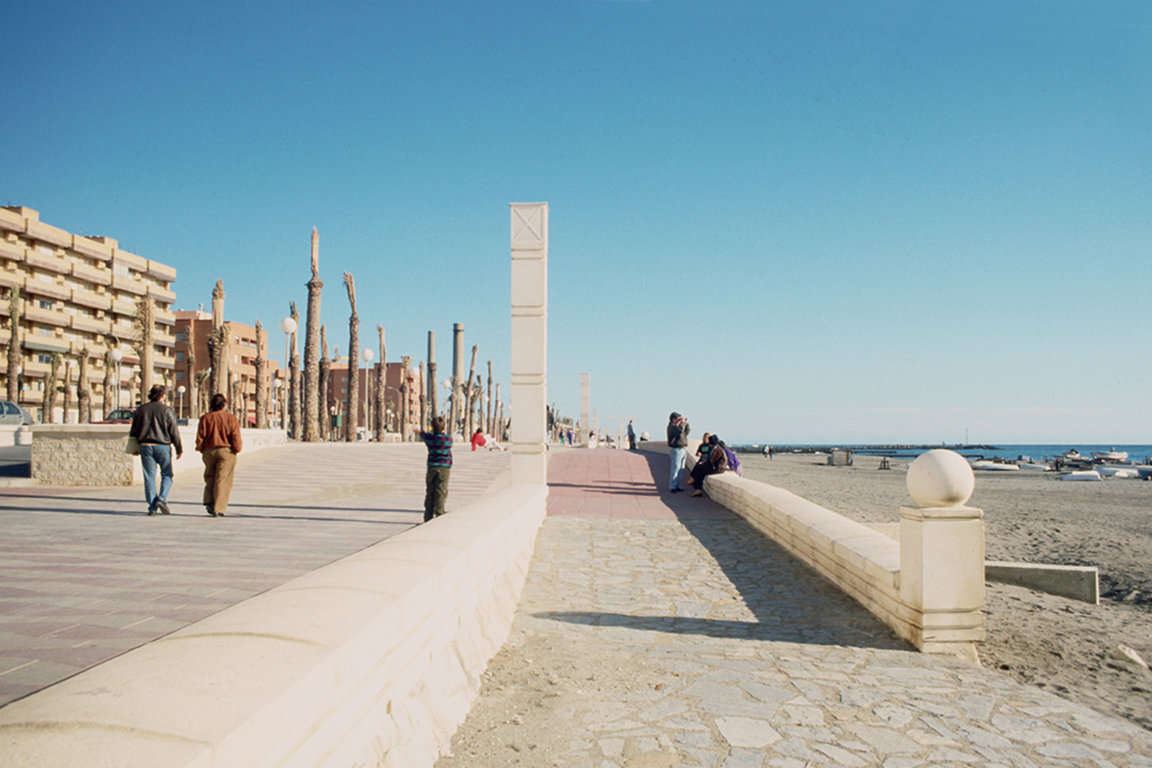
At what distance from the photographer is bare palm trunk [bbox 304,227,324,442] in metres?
29.2

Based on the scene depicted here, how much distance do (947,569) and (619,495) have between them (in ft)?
30.3

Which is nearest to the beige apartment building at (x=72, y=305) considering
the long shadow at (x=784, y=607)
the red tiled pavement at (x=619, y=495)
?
the red tiled pavement at (x=619, y=495)

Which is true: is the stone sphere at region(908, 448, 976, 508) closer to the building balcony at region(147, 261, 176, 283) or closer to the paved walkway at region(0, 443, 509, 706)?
the paved walkway at region(0, 443, 509, 706)

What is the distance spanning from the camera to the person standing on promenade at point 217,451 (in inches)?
392

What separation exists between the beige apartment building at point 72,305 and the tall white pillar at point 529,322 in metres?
52.0

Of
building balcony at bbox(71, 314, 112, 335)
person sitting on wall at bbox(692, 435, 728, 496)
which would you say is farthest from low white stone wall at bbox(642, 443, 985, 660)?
building balcony at bbox(71, 314, 112, 335)

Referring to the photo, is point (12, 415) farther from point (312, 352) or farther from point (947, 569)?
point (947, 569)

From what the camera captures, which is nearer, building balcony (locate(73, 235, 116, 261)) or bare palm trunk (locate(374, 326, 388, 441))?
bare palm trunk (locate(374, 326, 388, 441))

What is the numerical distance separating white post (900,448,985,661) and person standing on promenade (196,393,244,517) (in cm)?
839

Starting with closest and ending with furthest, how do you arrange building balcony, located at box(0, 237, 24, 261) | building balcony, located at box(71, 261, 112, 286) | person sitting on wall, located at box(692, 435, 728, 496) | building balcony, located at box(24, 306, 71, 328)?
person sitting on wall, located at box(692, 435, 728, 496)
building balcony, located at box(0, 237, 24, 261)
building balcony, located at box(24, 306, 71, 328)
building balcony, located at box(71, 261, 112, 286)

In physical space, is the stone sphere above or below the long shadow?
above

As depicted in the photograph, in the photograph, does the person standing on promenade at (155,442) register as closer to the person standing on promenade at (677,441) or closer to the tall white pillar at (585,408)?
the person standing on promenade at (677,441)

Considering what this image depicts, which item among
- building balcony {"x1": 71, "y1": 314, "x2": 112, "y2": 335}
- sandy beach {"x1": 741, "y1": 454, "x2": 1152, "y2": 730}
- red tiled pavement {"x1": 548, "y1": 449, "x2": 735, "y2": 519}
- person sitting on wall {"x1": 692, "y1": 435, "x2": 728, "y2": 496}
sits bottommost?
sandy beach {"x1": 741, "y1": 454, "x2": 1152, "y2": 730}

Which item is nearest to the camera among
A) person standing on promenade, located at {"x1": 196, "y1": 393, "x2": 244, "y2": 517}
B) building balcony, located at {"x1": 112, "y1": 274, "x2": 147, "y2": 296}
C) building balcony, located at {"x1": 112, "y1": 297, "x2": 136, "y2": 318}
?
person standing on promenade, located at {"x1": 196, "y1": 393, "x2": 244, "y2": 517}
